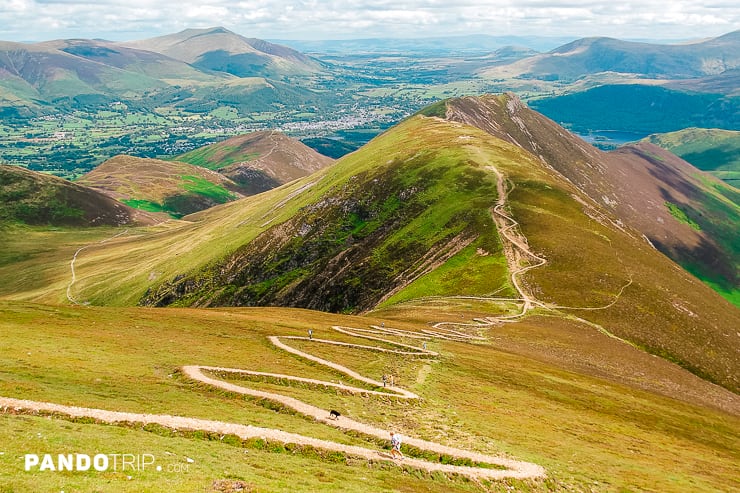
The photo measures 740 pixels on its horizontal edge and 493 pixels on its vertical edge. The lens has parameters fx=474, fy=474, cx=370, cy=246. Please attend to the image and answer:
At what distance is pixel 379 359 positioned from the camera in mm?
71188

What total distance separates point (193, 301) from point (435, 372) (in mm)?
134561

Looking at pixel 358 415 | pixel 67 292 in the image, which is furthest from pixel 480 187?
pixel 67 292

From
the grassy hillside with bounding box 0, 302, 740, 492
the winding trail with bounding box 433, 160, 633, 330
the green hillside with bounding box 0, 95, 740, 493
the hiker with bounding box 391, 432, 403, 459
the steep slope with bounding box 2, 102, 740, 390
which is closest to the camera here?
the grassy hillside with bounding box 0, 302, 740, 492

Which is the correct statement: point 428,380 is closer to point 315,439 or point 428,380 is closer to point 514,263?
point 315,439

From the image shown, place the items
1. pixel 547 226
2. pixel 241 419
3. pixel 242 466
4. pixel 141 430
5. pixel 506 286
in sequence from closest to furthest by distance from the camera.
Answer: pixel 242 466
pixel 141 430
pixel 241 419
pixel 506 286
pixel 547 226

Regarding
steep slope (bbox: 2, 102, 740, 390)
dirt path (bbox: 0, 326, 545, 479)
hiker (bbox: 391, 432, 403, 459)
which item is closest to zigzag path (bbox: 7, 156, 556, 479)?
dirt path (bbox: 0, 326, 545, 479)

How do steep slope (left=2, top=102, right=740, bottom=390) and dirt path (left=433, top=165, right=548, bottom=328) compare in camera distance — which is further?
steep slope (left=2, top=102, right=740, bottom=390)

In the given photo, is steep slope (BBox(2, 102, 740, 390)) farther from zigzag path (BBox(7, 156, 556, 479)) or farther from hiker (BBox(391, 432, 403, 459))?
hiker (BBox(391, 432, 403, 459))

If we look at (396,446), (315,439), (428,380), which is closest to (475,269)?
(428,380)

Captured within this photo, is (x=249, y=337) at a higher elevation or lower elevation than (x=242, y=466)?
lower

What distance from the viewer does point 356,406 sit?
51.9m

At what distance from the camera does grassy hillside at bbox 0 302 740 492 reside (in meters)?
34.8

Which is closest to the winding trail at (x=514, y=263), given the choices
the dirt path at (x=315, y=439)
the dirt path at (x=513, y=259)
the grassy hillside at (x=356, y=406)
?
the dirt path at (x=513, y=259)

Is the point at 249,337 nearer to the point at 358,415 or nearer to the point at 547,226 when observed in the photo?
the point at 358,415
